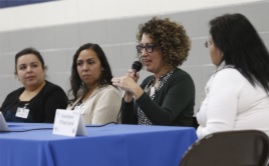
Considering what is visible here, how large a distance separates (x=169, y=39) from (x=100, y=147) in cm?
125

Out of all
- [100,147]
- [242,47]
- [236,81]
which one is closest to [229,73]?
[236,81]

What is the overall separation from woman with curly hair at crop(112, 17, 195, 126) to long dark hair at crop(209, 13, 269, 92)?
474 mm

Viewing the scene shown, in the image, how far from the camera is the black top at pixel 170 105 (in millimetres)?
2672

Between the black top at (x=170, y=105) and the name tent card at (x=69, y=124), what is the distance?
2.48 ft

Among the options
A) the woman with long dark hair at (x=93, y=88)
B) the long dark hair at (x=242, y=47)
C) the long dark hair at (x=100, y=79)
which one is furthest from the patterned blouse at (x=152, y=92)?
the long dark hair at (x=242, y=47)

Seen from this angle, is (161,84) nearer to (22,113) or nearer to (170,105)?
(170,105)

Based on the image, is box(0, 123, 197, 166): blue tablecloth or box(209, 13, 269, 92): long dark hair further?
box(209, 13, 269, 92): long dark hair

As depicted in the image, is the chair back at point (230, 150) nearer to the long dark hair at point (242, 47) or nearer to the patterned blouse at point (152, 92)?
the long dark hair at point (242, 47)

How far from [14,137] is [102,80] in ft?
4.70

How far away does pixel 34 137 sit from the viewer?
1913mm

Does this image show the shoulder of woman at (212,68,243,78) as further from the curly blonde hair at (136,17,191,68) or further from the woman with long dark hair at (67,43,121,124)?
the woman with long dark hair at (67,43,121,124)

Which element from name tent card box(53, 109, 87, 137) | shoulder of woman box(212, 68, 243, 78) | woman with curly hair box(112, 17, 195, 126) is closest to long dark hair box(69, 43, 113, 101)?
woman with curly hair box(112, 17, 195, 126)

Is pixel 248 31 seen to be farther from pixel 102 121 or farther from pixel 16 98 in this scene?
pixel 16 98

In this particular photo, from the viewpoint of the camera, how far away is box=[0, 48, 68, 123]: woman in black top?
3.59 meters
